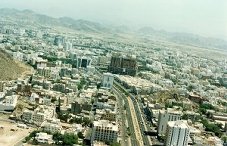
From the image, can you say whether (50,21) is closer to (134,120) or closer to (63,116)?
(134,120)

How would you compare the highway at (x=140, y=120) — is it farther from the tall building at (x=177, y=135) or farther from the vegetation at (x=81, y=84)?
the vegetation at (x=81, y=84)

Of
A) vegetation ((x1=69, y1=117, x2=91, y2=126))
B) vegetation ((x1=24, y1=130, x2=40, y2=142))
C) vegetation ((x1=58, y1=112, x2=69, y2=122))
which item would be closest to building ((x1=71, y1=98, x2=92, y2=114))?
vegetation ((x1=58, y1=112, x2=69, y2=122))

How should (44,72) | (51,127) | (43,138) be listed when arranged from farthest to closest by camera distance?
(44,72), (51,127), (43,138)

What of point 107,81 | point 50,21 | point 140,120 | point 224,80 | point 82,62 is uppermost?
point 50,21

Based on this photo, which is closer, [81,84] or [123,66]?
[81,84]

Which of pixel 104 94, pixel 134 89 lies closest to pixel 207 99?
pixel 134 89

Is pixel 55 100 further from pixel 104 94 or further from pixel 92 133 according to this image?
pixel 92 133

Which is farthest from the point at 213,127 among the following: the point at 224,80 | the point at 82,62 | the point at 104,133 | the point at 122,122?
the point at 224,80
